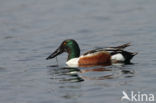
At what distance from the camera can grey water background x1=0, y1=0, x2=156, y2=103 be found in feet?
37.3

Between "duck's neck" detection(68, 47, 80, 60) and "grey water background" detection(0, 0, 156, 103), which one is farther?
"duck's neck" detection(68, 47, 80, 60)

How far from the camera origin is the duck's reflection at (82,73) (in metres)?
12.6

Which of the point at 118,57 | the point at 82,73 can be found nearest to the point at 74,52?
the point at 118,57

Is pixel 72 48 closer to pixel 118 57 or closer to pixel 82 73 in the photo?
pixel 118 57

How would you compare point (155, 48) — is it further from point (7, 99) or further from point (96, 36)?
point (7, 99)

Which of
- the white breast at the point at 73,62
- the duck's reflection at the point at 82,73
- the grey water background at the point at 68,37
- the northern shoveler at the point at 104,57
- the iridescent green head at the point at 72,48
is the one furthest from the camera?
the iridescent green head at the point at 72,48

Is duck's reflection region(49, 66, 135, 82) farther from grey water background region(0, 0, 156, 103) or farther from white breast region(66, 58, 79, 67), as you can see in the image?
white breast region(66, 58, 79, 67)

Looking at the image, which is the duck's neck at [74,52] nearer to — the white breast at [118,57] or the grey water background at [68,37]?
the grey water background at [68,37]

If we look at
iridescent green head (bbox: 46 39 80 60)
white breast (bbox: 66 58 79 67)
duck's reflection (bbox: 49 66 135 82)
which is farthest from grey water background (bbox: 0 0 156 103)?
iridescent green head (bbox: 46 39 80 60)

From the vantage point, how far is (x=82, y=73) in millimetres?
13391

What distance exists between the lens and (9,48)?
17.6 meters

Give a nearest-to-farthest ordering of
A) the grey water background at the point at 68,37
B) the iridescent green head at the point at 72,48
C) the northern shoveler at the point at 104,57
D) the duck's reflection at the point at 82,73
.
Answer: the grey water background at the point at 68,37
the duck's reflection at the point at 82,73
the northern shoveler at the point at 104,57
the iridescent green head at the point at 72,48

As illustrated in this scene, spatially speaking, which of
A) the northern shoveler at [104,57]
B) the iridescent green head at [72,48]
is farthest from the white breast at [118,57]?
the iridescent green head at [72,48]

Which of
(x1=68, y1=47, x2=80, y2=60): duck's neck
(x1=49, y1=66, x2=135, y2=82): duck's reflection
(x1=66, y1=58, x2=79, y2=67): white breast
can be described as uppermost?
(x1=68, y1=47, x2=80, y2=60): duck's neck
